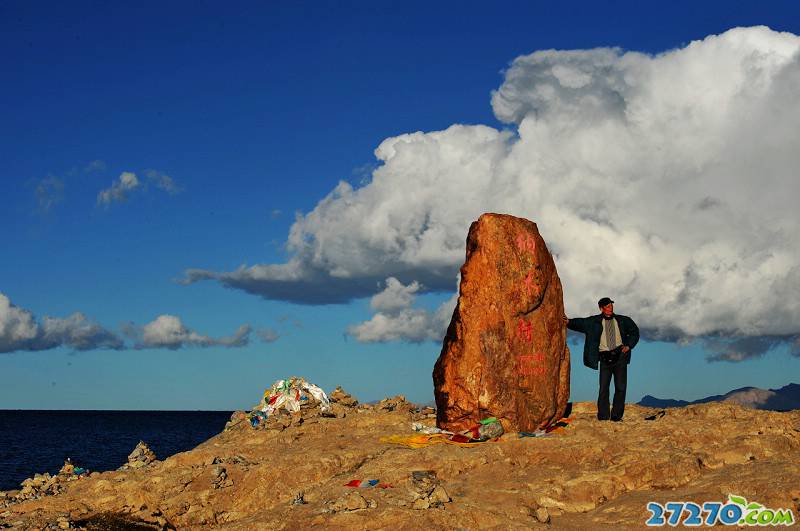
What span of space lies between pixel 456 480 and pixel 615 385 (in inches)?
244

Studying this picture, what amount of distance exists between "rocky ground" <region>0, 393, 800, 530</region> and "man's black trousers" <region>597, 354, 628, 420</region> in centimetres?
43

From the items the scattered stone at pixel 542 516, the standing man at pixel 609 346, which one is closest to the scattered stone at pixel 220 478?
the scattered stone at pixel 542 516

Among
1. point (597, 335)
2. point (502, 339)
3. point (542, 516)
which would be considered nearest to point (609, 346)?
Result: point (597, 335)

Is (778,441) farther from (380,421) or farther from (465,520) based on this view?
(380,421)

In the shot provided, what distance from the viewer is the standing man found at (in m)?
17.9

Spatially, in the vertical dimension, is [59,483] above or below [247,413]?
below

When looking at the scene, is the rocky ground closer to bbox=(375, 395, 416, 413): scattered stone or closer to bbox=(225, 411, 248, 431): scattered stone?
bbox=(375, 395, 416, 413): scattered stone

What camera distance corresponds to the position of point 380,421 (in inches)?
785

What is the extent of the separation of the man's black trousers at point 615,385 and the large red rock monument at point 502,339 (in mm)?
1031

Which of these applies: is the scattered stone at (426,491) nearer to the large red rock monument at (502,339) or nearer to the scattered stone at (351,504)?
the scattered stone at (351,504)

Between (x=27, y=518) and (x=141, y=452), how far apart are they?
9898mm

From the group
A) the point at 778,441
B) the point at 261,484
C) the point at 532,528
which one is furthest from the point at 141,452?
the point at 778,441

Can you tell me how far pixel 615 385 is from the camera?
18156 mm

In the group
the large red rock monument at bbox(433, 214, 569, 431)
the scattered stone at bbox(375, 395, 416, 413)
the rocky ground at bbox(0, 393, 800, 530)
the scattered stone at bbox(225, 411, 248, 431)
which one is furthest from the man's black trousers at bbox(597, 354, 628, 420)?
the scattered stone at bbox(225, 411, 248, 431)
